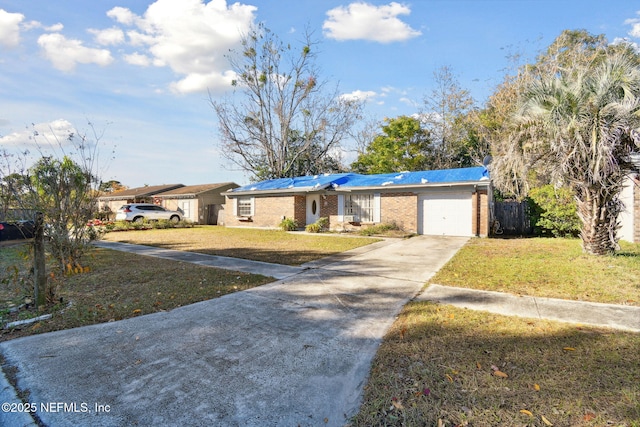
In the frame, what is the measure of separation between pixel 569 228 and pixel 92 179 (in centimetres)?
1708

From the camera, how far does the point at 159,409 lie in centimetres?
265

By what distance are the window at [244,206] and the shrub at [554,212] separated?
16.6 m

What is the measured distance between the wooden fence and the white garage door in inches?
79.8

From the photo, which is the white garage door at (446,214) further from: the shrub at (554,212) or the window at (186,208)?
the window at (186,208)

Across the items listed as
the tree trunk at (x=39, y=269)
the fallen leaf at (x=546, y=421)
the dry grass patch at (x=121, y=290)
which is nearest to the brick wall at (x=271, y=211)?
the dry grass patch at (x=121, y=290)

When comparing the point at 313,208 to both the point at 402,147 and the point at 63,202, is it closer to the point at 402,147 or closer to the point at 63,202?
the point at 402,147

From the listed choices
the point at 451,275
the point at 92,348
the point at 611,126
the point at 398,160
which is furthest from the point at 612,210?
the point at 398,160

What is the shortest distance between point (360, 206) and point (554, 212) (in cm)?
893

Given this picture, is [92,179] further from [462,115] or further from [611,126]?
[462,115]

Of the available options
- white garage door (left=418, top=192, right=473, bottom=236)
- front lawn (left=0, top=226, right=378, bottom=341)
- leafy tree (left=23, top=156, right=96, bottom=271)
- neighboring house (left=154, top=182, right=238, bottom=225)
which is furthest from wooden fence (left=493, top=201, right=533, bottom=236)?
neighboring house (left=154, top=182, right=238, bottom=225)

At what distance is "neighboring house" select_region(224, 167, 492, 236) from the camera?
15242mm

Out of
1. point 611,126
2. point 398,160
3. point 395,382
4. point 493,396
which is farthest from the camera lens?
point 398,160

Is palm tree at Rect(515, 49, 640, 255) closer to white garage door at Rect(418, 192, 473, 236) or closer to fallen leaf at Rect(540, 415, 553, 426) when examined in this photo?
white garage door at Rect(418, 192, 473, 236)

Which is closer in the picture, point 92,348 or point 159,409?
point 159,409
